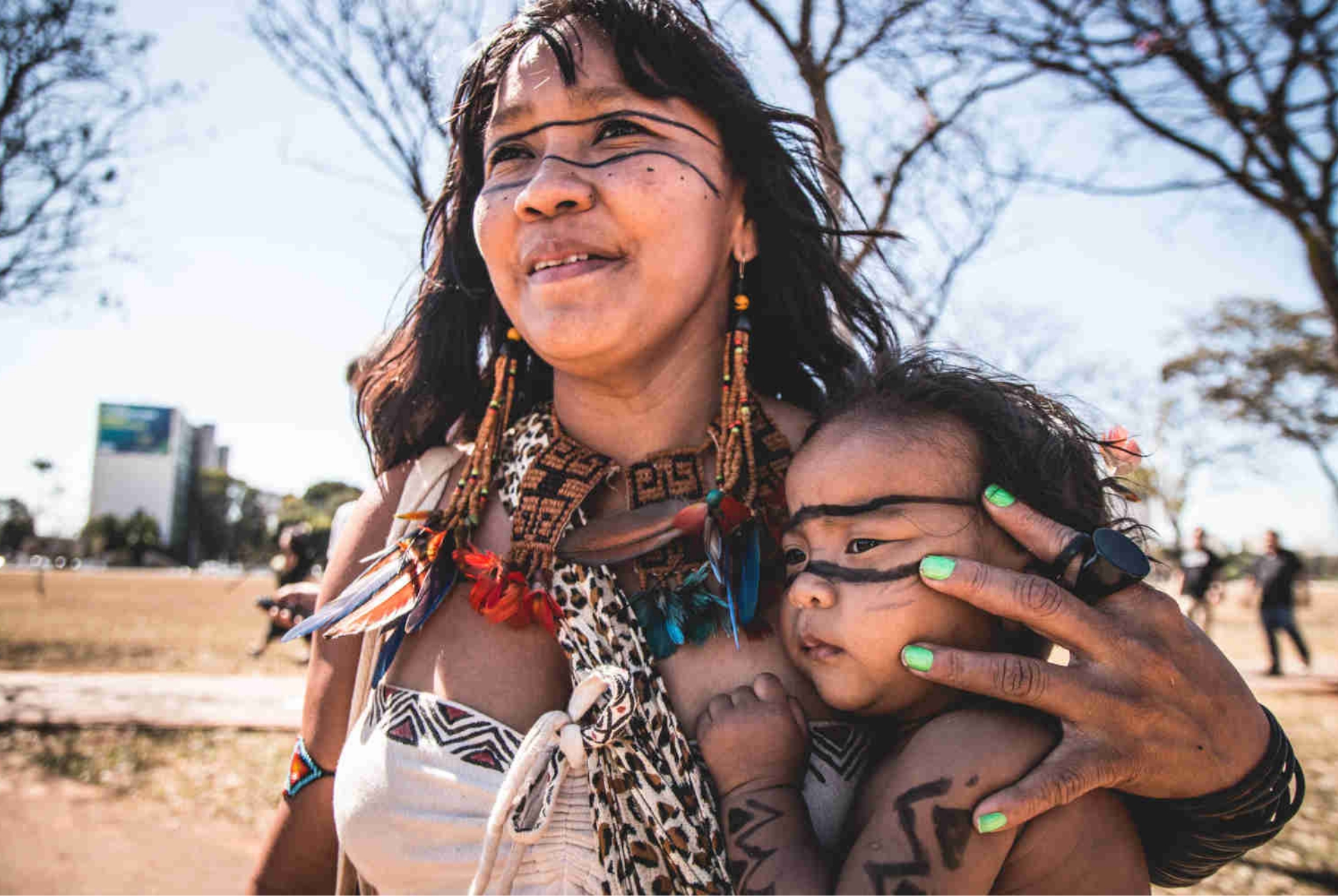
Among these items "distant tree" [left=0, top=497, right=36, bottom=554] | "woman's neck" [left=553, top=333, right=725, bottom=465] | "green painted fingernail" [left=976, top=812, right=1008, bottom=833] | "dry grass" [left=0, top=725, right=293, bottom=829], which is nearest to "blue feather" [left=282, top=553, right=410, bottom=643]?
"woman's neck" [left=553, top=333, right=725, bottom=465]

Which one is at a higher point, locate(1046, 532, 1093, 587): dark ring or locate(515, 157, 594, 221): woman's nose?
locate(515, 157, 594, 221): woman's nose

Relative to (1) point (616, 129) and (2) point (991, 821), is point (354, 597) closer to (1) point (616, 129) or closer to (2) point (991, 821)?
(1) point (616, 129)

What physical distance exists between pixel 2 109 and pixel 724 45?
924cm

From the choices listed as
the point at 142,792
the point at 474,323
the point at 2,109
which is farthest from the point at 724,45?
the point at 2,109

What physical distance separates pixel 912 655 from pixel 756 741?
0.89 feet

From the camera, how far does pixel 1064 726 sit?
1244mm

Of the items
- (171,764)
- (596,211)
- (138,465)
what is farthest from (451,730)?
(138,465)

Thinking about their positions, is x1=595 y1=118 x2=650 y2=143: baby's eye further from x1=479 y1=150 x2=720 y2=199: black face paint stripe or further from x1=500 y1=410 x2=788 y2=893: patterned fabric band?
x1=500 y1=410 x2=788 y2=893: patterned fabric band

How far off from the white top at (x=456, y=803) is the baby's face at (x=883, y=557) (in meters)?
0.14

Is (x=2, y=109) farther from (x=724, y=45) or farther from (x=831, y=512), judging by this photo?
(x=831, y=512)

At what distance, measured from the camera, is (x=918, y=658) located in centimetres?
132

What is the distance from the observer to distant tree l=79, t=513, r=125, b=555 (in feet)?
248

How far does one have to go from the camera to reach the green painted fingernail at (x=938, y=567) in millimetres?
1331

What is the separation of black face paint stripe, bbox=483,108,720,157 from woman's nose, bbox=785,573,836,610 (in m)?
0.90
